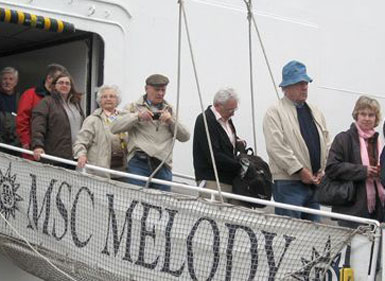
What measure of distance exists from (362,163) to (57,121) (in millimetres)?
2042

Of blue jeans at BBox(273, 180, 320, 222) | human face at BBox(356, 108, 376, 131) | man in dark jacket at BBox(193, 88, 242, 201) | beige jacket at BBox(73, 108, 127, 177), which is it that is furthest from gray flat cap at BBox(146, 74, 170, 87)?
human face at BBox(356, 108, 376, 131)

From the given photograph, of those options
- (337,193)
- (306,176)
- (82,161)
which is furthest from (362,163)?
(82,161)

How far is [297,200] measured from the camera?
5090 mm

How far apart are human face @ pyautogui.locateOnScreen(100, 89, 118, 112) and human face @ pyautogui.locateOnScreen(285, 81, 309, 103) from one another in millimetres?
1184

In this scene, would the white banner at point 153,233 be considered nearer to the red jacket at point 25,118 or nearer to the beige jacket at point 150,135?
the red jacket at point 25,118

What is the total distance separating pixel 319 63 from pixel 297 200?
98.0 inches

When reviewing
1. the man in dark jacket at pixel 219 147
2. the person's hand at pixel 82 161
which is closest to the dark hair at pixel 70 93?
the person's hand at pixel 82 161

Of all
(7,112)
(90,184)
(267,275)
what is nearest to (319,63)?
(7,112)

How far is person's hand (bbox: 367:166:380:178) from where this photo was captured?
4.48 m

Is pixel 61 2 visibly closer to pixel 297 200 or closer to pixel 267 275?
pixel 297 200

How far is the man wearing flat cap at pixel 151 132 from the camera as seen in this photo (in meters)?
5.08

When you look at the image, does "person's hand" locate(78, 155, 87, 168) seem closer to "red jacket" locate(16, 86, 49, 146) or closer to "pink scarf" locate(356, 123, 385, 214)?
"red jacket" locate(16, 86, 49, 146)

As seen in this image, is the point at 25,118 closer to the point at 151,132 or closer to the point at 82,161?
the point at 82,161

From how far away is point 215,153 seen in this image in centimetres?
494
